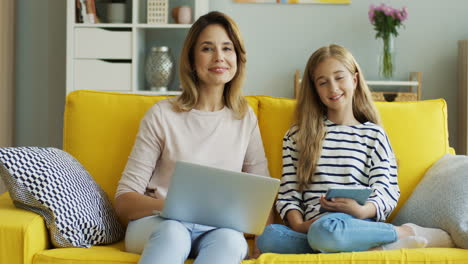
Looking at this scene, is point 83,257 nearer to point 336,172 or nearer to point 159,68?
point 336,172

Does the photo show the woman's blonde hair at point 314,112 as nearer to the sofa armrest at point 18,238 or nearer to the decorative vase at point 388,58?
the sofa armrest at point 18,238

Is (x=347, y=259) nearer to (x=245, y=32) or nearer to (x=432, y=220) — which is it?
(x=432, y=220)

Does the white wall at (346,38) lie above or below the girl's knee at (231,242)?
above

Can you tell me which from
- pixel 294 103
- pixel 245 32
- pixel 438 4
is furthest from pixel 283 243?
pixel 438 4

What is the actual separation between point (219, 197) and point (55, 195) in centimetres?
47

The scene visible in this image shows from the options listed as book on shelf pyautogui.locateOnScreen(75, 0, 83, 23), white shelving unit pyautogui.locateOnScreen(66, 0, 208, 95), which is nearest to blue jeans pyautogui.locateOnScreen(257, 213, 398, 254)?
white shelving unit pyautogui.locateOnScreen(66, 0, 208, 95)

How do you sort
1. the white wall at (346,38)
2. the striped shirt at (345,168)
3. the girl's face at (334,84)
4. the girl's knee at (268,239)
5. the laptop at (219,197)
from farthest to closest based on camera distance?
1. the white wall at (346,38)
2. the girl's face at (334,84)
3. the striped shirt at (345,168)
4. the girl's knee at (268,239)
5. the laptop at (219,197)

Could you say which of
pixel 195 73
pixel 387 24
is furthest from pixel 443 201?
pixel 387 24

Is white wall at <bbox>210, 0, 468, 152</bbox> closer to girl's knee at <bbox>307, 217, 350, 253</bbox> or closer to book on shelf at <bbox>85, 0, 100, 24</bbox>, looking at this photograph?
book on shelf at <bbox>85, 0, 100, 24</bbox>

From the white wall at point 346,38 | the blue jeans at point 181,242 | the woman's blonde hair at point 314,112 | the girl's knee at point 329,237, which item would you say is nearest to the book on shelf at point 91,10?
the white wall at point 346,38

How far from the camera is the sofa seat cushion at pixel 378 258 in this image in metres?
1.56

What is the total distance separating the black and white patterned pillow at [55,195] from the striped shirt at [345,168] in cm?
61

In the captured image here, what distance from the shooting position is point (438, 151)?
2.07 meters

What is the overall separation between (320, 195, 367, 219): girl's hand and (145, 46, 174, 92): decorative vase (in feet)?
6.46
